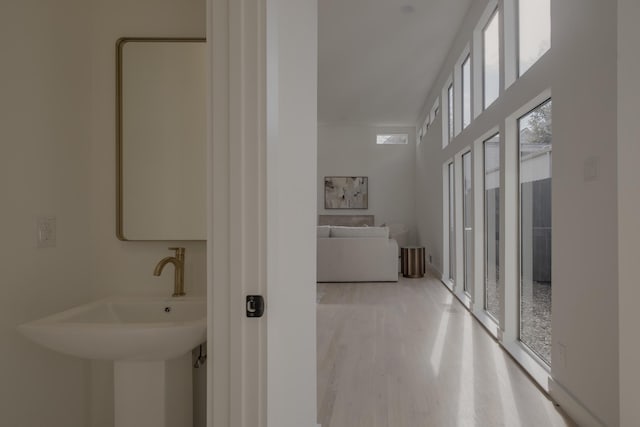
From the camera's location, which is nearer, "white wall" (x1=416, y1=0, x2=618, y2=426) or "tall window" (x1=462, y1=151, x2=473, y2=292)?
"white wall" (x1=416, y1=0, x2=618, y2=426)

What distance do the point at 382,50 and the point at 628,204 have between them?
4310 mm

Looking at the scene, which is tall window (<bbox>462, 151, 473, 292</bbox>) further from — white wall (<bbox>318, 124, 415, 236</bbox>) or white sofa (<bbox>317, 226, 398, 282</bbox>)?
white wall (<bbox>318, 124, 415, 236</bbox>)

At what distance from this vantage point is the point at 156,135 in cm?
153

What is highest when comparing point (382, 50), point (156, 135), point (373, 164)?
point (382, 50)

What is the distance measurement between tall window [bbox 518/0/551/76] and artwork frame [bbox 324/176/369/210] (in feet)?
21.3

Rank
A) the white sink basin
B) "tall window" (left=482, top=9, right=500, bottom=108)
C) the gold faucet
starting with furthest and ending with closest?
"tall window" (left=482, top=9, right=500, bottom=108), the gold faucet, the white sink basin

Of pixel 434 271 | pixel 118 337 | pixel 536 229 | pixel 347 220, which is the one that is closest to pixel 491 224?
pixel 536 229

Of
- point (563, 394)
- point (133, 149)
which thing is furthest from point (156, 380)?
point (563, 394)

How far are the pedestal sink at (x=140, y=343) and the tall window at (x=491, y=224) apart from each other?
299 cm

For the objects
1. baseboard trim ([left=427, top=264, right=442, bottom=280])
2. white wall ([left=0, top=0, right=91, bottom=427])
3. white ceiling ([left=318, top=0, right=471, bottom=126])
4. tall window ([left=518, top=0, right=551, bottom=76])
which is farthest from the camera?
baseboard trim ([left=427, top=264, right=442, bottom=280])

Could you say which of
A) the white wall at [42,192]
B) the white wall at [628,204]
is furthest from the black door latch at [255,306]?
the white wall at [628,204]

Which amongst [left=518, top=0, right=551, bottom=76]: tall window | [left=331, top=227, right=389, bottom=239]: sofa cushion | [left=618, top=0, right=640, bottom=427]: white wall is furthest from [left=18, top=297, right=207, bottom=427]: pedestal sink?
[left=331, top=227, right=389, bottom=239]: sofa cushion

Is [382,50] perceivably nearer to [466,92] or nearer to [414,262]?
[466,92]

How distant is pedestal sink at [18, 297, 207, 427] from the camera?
1118mm
